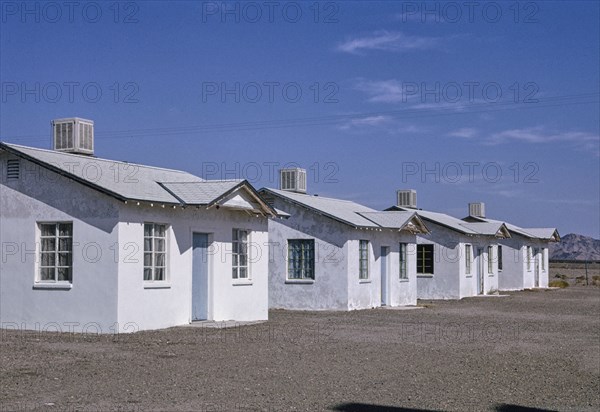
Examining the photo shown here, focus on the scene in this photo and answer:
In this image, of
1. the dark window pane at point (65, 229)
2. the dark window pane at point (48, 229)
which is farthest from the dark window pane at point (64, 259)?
the dark window pane at point (48, 229)

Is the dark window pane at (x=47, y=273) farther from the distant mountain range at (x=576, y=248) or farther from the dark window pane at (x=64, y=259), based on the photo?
the distant mountain range at (x=576, y=248)

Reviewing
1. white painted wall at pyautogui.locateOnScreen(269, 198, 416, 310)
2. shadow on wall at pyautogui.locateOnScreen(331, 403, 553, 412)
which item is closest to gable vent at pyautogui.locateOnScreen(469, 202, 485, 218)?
A: white painted wall at pyautogui.locateOnScreen(269, 198, 416, 310)

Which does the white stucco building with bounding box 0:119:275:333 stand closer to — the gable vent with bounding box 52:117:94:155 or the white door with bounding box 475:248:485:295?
the gable vent with bounding box 52:117:94:155

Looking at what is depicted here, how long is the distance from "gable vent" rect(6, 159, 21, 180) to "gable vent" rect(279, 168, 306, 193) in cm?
1295

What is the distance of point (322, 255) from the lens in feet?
89.1

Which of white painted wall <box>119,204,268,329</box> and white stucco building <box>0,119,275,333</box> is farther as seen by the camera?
white painted wall <box>119,204,268,329</box>

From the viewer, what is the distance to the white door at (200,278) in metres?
20.0

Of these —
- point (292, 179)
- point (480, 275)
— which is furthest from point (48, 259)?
point (480, 275)

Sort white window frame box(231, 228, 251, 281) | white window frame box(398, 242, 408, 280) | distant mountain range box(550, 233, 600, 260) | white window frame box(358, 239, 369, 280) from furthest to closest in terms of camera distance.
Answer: distant mountain range box(550, 233, 600, 260) → white window frame box(398, 242, 408, 280) → white window frame box(358, 239, 369, 280) → white window frame box(231, 228, 251, 281)

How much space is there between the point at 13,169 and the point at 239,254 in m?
6.06

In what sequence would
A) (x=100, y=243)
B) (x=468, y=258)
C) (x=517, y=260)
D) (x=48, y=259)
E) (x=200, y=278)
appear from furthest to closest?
(x=517, y=260) → (x=468, y=258) → (x=200, y=278) → (x=48, y=259) → (x=100, y=243)

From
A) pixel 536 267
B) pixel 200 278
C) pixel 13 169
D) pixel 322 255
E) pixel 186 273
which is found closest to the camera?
pixel 13 169

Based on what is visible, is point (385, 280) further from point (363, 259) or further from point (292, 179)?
point (292, 179)

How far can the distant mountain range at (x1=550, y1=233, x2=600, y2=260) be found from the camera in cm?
15461
